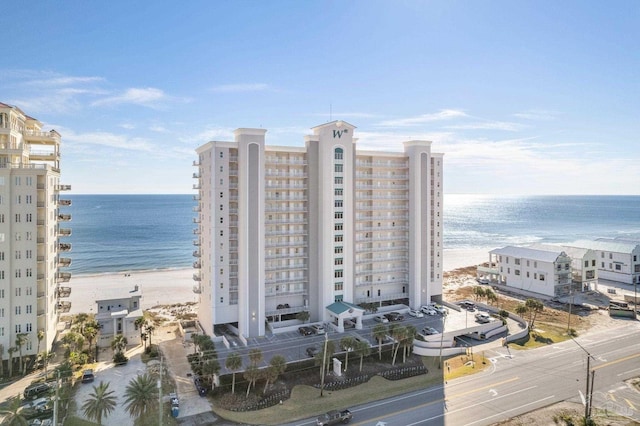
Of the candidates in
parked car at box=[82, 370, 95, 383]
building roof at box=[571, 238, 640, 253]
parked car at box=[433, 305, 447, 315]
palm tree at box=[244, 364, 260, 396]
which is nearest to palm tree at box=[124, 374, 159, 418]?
palm tree at box=[244, 364, 260, 396]

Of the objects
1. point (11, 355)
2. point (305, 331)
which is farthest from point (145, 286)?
point (305, 331)

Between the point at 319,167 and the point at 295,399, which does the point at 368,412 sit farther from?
the point at 319,167

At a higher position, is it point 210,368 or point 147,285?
point 210,368

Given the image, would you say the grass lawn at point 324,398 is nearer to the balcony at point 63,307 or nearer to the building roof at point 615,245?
the balcony at point 63,307

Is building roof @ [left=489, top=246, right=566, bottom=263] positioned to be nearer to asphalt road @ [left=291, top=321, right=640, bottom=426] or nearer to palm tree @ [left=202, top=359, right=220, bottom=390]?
asphalt road @ [left=291, top=321, right=640, bottom=426]

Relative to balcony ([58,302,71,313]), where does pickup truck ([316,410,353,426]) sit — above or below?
below

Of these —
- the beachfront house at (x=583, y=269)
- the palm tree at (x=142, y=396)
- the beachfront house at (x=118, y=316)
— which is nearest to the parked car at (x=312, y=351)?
the palm tree at (x=142, y=396)

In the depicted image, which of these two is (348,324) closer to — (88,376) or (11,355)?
(88,376)
